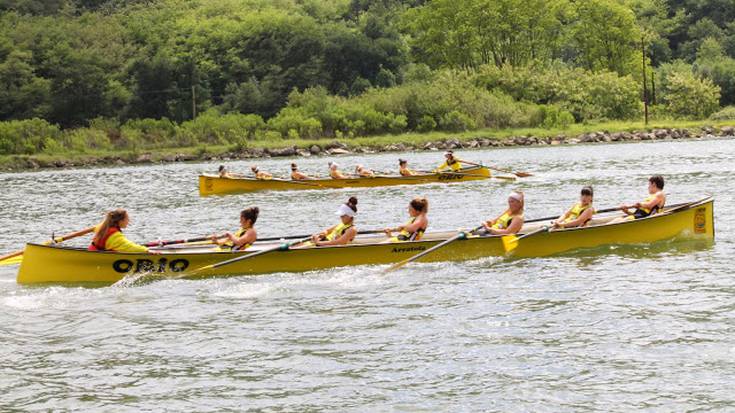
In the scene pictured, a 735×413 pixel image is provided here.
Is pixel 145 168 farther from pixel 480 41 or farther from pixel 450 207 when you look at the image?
pixel 480 41

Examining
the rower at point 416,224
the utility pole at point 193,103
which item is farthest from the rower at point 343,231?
the utility pole at point 193,103

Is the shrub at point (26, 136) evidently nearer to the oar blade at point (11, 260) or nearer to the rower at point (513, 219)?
the oar blade at point (11, 260)

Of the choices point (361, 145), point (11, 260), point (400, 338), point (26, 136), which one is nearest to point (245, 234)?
point (11, 260)

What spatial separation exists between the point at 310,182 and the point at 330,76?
6181 centimetres

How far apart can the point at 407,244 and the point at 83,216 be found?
62.9 feet

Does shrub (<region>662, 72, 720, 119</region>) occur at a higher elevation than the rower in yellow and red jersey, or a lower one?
higher

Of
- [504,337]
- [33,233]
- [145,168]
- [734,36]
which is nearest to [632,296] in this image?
[504,337]

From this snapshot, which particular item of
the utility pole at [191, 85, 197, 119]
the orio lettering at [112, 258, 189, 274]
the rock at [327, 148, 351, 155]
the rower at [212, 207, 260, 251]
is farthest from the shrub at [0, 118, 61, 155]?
the orio lettering at [112, 258, 189, 274]

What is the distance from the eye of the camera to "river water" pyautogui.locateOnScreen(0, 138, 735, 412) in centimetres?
1264

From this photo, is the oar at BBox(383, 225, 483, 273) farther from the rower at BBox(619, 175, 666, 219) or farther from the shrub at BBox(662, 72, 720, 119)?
the shrub at BBox(662, 72, 720, 119)

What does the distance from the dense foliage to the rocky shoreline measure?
11.9 feet

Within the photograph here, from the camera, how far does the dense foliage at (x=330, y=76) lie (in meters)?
86.6

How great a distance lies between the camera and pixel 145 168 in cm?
6769

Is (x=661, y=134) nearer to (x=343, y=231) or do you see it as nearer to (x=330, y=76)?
(x=330, y=76)
